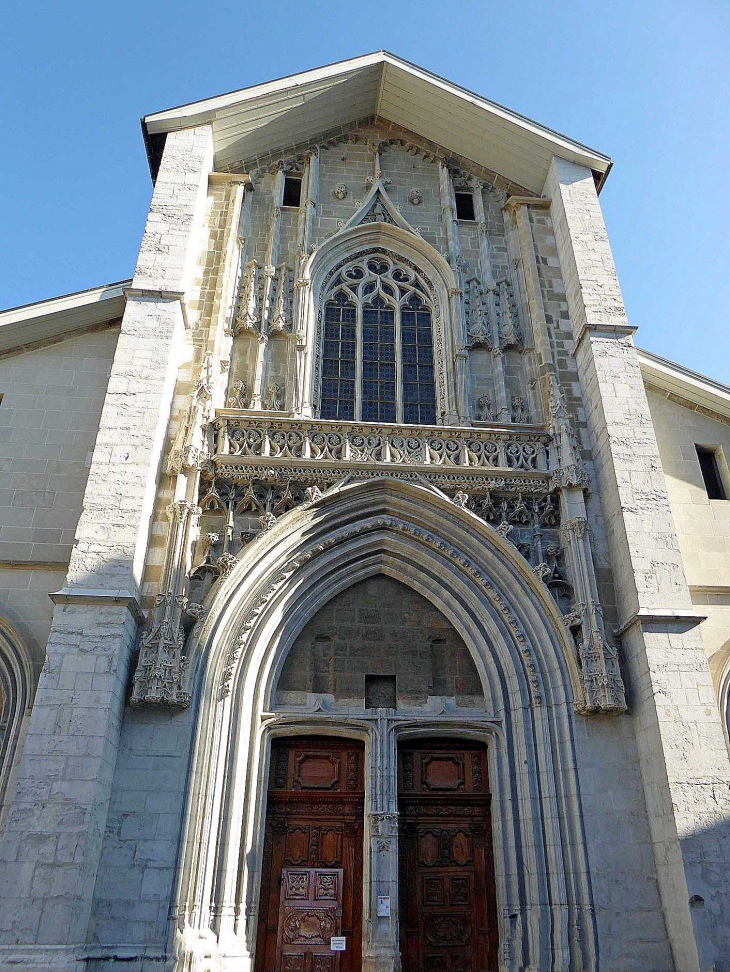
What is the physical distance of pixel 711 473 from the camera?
12.2 m

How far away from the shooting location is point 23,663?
31.5 feet

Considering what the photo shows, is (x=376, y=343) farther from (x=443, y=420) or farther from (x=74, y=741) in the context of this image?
(x=74, y=741)

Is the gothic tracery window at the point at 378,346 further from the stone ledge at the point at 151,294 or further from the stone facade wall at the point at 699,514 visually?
the stone facade wall at the point at 699,514

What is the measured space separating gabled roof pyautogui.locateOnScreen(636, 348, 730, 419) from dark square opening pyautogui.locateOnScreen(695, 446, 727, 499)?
66cm

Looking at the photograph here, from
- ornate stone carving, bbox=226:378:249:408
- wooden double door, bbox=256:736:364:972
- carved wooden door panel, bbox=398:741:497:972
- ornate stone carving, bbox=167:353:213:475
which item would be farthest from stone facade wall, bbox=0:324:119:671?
carved wooden door panel, bbox=398:741:497:972

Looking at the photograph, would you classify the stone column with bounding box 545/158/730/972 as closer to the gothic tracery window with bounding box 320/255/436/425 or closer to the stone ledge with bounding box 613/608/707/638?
the stone ledge with bounding box 613/608/707/638

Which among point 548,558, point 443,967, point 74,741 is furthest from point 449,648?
point 74,741

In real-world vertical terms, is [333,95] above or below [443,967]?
above

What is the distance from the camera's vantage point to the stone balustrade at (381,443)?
1099 cm

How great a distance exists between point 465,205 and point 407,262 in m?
1.85

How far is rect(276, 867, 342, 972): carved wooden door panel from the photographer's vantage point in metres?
8.75

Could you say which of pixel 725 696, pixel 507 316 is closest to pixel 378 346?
pixel 507 316

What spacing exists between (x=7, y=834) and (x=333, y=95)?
12.8 metres

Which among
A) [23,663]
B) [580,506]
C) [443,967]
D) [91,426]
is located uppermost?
[91,426]
